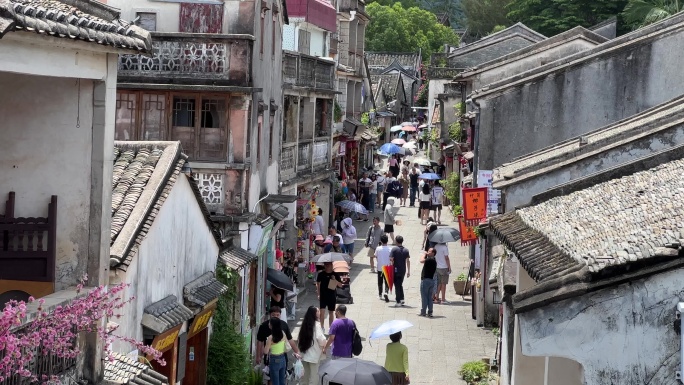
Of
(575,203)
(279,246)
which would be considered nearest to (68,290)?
(575,203)

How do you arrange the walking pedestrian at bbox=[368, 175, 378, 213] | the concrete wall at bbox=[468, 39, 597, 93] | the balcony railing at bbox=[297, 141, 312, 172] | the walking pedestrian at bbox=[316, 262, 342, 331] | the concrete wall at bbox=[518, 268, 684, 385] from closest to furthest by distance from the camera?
the concrete wall at bbox=[518, 268, 684, 385] < the walking pedestrian at bbox=[316, 262, 342, 331] < the concrete wall at bbox=[468, 39, 597, 93] < the balcony railing at bbox=[297, 141, 312, 172] < the walking pedestrian at bbox=[368, 175, 378, 213]

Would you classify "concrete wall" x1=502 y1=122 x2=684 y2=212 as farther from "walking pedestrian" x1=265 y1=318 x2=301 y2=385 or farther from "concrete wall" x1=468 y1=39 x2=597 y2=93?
"concrete wall" x1=468 y1=39 x2=597 y2=93

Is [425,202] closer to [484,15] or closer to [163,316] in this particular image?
[163,316]

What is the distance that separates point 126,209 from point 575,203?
491 cm

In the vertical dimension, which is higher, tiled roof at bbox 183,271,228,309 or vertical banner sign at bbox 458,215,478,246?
vertical banner sign at bbox 458,215,478,246

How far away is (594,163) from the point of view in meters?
16.5

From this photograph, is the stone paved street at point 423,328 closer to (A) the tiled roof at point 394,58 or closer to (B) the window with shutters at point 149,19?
(B) the window with shutters at point 149,19

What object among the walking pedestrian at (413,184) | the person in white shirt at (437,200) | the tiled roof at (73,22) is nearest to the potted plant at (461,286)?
the person in white shirt at (437,200)

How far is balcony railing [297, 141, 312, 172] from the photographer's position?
104 ft

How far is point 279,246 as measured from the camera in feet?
97.4

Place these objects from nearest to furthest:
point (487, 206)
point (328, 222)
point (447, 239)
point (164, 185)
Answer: point (164, 185) → point (487, 206) → point (447, 239) → point (328, 222)

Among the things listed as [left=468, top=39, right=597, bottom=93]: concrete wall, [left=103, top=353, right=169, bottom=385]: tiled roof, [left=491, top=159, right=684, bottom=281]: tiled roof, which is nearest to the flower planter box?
[left=468, top=39, right=597, bottom=93]: concrete wall

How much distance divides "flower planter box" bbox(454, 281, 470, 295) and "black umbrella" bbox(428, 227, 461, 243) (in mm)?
1678

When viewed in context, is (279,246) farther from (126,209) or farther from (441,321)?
(126,209)
